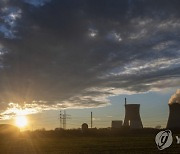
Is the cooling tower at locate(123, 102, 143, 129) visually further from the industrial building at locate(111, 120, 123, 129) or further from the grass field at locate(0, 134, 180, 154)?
the grass field at locate(0, 134, 180, 154)

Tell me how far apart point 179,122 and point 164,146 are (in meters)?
40.9

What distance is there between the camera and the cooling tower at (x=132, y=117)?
7488cm

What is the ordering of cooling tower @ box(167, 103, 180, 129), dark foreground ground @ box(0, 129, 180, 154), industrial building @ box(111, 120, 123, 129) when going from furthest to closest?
industrial building @ box(111, 120, 123, 129), cooling tower @ box(167, 103, 180, 129), dark foreground ground @ box(0, 129, 180, 154)

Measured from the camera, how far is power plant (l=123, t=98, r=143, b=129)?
74875 mm

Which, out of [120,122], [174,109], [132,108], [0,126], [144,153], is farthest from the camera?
[120,122]

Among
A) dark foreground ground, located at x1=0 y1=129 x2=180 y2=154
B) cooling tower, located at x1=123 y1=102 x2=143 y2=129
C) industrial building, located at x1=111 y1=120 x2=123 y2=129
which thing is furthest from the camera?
industrial building, located at x1=111 y1=120 x2=123 y2=129

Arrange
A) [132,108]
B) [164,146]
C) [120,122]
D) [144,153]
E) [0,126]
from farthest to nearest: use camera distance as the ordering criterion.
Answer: [120,122] < [132,108] < [0,126] < [164,146] < [144,153]

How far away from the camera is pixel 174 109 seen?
61.4 m

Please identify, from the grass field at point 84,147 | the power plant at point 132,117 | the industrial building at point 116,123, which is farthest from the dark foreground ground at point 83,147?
the industrial building at point 116,123

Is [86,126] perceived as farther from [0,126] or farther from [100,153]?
[100,153]

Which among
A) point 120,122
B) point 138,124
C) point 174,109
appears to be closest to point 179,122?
point 174,109

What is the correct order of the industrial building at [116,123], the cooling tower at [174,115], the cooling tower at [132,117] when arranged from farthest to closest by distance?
the industrial building at [116,123] → the cooling tower at [132,117] → the cooling tower at [174,115]

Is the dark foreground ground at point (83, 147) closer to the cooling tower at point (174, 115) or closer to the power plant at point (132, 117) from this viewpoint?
the cooling tower at point (174, 115)

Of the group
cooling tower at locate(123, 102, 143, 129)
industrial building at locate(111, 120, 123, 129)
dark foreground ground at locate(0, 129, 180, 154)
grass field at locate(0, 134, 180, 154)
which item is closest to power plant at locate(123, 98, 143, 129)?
cooling tower at locate(123, 102, 143, 129)
